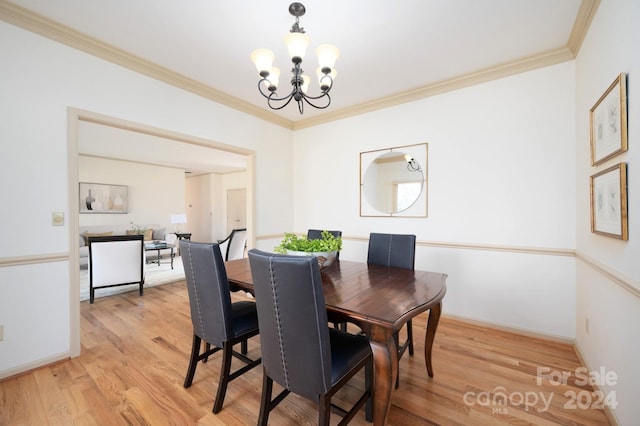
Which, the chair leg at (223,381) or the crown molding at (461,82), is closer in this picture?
the chair leg at (223,381)

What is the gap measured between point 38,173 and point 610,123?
12.6ft

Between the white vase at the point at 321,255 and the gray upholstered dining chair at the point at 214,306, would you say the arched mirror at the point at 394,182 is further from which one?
the gray upholstered dining chair at the point at 214,306

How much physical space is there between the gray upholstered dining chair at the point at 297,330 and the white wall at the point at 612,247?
1.36m

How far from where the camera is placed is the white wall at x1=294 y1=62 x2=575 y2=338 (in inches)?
96.0

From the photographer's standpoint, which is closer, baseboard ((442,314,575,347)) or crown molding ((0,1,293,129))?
crown molding ((0,1,293,129))

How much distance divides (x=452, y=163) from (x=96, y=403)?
3.56 m

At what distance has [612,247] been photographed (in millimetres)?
1564

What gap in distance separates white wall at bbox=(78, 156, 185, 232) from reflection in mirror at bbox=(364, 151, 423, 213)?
6.39 meters

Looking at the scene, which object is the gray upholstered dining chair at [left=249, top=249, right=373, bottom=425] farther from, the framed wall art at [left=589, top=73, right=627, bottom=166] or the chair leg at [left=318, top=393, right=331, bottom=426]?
the framed wall art at [left=589, top=73, right=627, bottom=166]

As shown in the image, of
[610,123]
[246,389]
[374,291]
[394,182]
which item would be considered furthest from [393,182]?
[246,389]

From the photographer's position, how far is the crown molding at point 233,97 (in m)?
1.97

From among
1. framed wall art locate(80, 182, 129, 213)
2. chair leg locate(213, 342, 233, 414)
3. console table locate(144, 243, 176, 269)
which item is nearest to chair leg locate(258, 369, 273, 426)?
chair leg locate(213, 342, 233, 414)

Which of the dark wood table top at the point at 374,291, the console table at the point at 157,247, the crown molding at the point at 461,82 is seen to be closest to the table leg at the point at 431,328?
the dark wood table top at the point at 374,291

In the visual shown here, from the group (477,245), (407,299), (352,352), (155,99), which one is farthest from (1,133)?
(477,245)
